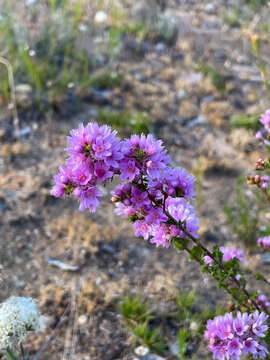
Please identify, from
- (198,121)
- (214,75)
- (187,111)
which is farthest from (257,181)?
(214,75)

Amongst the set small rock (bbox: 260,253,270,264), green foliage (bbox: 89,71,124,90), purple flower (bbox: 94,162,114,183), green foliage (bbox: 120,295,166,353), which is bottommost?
small rock (bbox: 260,253,270,264)

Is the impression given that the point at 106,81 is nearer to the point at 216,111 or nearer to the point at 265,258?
the point at 216,111

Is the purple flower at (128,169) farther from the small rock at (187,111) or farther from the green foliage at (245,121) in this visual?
the small rock at (187,111)

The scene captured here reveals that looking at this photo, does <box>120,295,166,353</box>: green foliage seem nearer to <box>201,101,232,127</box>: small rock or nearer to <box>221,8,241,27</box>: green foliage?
<box>201,101,232,127</box>: small rock

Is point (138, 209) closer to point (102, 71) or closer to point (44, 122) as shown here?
point (44, 122)

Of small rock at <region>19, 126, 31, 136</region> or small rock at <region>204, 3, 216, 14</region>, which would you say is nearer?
small rock at <region>19, 126, 31, 136</region>

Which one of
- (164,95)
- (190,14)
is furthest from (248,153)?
(190,14)

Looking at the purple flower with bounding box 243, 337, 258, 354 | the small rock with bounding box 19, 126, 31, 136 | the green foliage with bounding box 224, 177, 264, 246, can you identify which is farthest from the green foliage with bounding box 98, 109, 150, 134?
the purple flower with bounding box 243, 337, 258, 354
